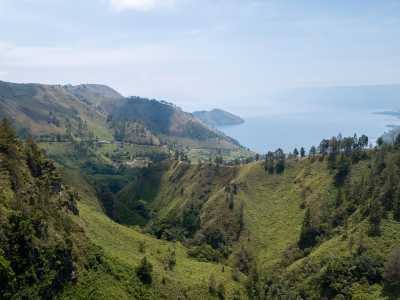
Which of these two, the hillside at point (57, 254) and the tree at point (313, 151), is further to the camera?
the tree at point (313, 151)

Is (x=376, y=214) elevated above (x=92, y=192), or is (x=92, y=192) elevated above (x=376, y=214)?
(x=376, y=214)

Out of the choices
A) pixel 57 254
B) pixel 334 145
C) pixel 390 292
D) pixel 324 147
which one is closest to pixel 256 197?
pixel 324 147

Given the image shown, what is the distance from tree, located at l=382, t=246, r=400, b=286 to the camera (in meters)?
52.7

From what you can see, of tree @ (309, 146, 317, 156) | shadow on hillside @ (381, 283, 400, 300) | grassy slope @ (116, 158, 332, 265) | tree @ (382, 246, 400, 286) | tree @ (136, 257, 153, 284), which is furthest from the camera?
tree @ (309, 146, 317, 156)

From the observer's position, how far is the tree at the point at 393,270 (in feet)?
173

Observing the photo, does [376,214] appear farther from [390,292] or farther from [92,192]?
[92,192]

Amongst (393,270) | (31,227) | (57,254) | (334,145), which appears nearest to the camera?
(31,227)

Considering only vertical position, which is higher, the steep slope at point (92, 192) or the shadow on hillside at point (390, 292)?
the steep slope at point (92, 192)

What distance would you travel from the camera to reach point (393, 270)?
174 ft

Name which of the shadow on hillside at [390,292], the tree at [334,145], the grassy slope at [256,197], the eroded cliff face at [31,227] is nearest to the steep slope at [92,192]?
the grassy slope at [256,197]

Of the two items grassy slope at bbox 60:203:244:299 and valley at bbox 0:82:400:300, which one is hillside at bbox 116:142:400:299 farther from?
grassy slope at bbox 60:203:244:299

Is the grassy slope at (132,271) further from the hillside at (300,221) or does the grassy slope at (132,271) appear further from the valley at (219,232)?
the hillside at (300,221)

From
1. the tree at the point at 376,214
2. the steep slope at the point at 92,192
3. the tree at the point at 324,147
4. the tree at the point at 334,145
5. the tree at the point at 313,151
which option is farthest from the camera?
the tree at the point at 313,151

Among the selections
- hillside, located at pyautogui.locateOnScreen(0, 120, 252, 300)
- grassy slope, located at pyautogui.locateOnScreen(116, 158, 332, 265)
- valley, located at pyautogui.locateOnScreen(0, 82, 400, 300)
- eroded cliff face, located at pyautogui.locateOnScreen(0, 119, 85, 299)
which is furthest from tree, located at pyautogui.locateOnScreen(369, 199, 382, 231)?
eroded cliff face, located at pyautogui.locateOnScreen(0, 119, 85, 299)
